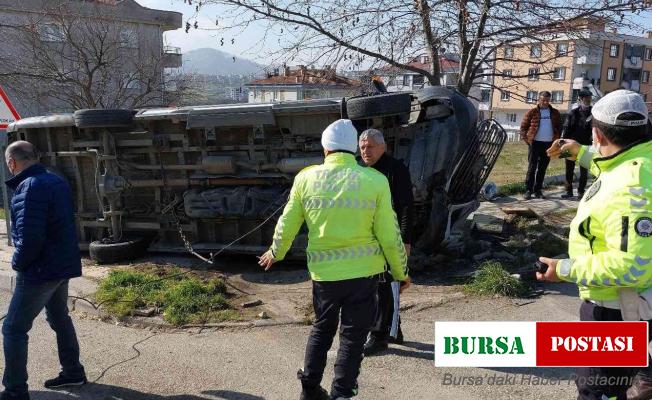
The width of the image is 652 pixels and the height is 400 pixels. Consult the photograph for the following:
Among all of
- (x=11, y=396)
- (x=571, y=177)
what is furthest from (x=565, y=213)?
(x=11, y=396)

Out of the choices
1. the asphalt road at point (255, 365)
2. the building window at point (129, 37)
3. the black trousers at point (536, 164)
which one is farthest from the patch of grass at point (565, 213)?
the building window at point (129, 37)

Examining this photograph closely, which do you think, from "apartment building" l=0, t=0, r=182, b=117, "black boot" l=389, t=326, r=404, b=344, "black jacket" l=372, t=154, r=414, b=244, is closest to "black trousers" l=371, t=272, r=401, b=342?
"black boot" l=389, t=326, r=404, b=344

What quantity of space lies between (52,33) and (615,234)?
1830 cm

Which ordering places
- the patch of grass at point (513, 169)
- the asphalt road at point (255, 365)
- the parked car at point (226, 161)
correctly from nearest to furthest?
the asphalt road at point (255, 365), the parked car at point (226, 161), the patch of grass at point (513, 169)

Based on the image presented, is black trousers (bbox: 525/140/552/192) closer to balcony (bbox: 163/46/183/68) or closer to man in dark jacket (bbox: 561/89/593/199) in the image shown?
man in dark jacket (bbox: 561/89/593/199)

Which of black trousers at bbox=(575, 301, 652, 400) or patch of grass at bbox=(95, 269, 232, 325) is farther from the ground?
black trousers at bbox=(575, 301, 652, 400)

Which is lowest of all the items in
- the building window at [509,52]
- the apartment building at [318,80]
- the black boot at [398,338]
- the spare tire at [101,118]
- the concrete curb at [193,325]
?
the concrete curb at [193,325]

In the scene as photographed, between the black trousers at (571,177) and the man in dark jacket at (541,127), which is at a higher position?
the man in dark jacket at (541,127)

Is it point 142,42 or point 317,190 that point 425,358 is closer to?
point 317,190

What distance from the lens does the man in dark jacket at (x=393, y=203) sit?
13.6 ft

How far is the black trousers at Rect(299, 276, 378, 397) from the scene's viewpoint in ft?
10.8

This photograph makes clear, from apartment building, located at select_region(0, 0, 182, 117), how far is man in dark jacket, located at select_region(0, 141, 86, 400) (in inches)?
528

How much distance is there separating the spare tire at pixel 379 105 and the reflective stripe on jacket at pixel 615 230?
353cm

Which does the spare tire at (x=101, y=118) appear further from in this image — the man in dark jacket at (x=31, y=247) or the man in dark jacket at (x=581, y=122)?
the man in dark jacket at (x=581, y=122)
